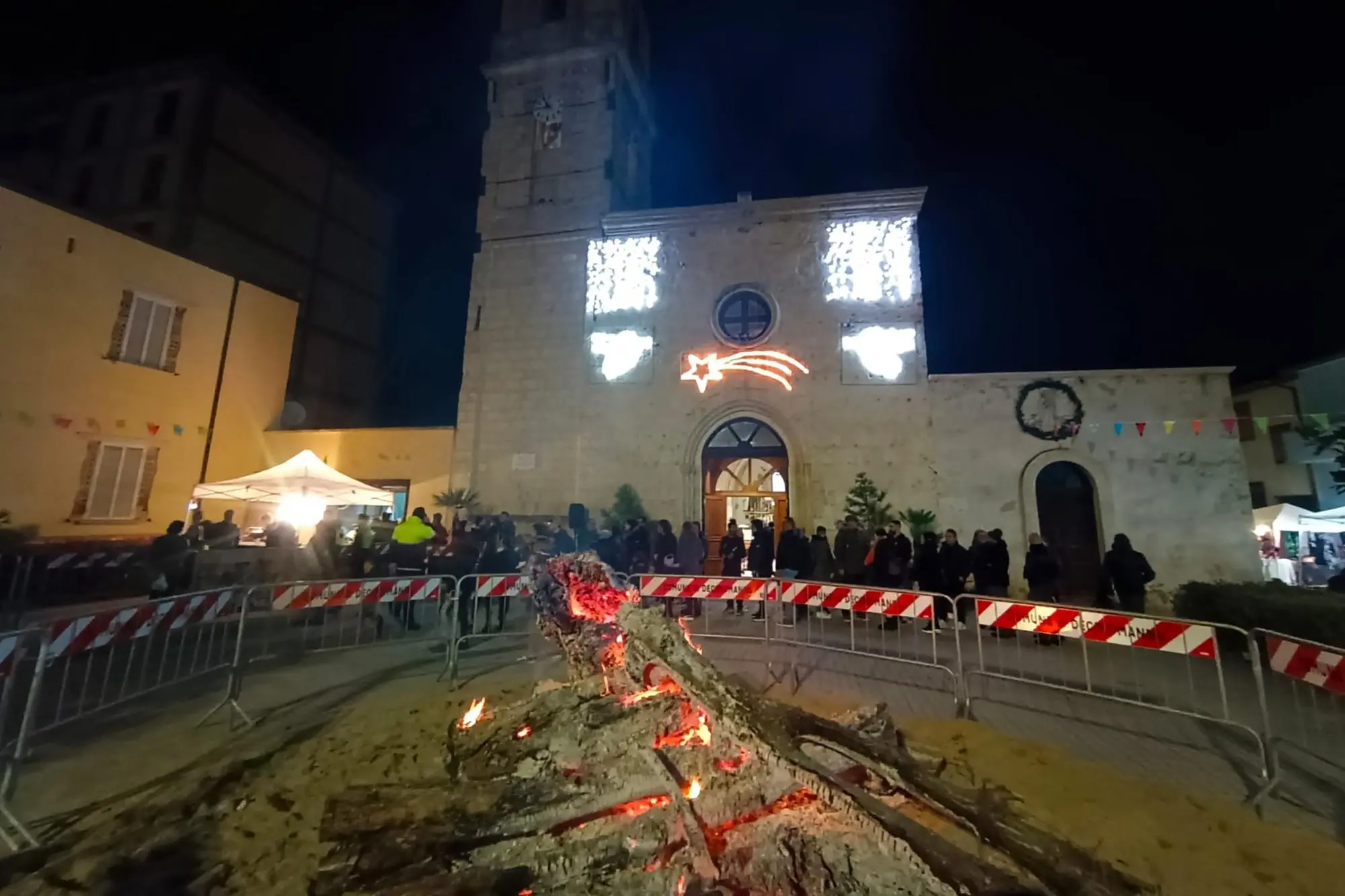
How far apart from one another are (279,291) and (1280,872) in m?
22.0

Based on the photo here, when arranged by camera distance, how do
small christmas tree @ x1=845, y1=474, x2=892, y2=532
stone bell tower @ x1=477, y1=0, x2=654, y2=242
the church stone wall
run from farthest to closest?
1. stone bell tower @ x1=477, y1=0, x2=654, y2=242
2. small christmas tree @ x1=845, y1=474, x2=892, y2=532
3. the church stone wall

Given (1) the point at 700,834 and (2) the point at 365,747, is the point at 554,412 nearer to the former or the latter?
(2) the point at 365,747

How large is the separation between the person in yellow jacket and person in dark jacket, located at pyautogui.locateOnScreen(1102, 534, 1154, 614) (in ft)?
34.4

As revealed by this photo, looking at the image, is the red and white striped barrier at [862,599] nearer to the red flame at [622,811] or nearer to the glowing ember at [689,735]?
the glowing ember at [689,735]

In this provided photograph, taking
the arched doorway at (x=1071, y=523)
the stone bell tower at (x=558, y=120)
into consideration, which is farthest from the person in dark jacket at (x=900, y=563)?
the stone bell tower at (x=558, y=120)

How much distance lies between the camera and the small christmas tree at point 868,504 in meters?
12.9

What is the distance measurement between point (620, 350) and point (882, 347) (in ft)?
21.4

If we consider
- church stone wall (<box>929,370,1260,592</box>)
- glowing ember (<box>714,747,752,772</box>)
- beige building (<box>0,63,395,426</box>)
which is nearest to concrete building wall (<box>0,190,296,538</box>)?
beige building (<box>0,63,395,426</box>)

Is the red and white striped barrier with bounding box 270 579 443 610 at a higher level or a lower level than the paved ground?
higher

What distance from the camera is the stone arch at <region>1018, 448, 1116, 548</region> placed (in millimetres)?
12531

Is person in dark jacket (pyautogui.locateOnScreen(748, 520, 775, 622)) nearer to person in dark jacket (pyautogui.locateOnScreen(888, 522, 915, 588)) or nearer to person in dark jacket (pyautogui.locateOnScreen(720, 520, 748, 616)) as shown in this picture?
person in dark jacket (pyautogui.locateOnScreen(720, 520, 748, 616))

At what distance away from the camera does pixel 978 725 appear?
5605mm

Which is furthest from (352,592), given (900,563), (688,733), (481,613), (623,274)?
(623,274)

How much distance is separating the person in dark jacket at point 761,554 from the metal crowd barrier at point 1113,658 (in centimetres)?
336
